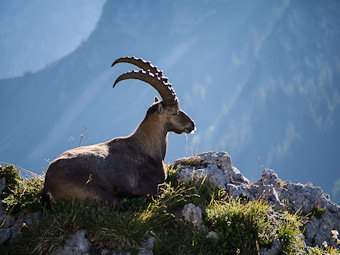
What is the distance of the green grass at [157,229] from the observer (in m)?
5.48

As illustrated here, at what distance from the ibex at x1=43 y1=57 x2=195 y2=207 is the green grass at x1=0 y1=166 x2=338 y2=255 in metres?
0.32

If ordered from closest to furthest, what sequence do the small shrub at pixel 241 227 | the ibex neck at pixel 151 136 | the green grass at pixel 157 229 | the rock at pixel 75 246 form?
1. the rock at pixel 75 246
2. the green grass at pixel 157 229
3. the small shrub at pixel 241 227
4. the ibex neck at pixel 151 136

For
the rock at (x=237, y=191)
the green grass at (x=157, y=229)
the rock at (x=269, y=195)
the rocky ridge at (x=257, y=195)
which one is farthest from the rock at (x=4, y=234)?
the rock at (x=269, y=195)

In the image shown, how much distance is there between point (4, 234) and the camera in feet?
19.8

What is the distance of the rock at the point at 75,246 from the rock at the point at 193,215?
2.12m

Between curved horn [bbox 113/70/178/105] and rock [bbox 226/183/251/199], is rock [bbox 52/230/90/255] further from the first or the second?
rock [bbox 226/183/251/199]

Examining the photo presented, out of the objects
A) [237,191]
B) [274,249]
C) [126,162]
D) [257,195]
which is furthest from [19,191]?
[257,195]

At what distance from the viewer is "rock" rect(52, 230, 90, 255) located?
532cm

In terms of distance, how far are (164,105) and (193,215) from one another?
134 inches

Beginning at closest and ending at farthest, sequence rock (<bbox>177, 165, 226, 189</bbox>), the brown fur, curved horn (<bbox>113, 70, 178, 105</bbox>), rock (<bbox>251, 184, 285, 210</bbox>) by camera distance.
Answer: the brown fur
curved horn (<bbox>113, 70, 178, 105</bbox>)
rock (<bbox>177, 165, 226, 189</bbox>)
rock (<bbox>251, 184, 285, 210</bbox>)

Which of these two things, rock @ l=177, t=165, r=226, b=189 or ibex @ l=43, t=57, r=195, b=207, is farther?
rock @ l=177, t=165, r=226, b=189

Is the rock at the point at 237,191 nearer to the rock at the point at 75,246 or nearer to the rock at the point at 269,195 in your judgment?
the rock at the point at 269,195

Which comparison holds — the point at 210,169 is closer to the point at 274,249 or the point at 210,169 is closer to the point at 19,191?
the point at 274,249

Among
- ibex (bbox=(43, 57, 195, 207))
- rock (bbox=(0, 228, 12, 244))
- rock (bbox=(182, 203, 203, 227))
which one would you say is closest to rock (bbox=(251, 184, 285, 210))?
rock (bbox=(182, 203, 203, 227))
